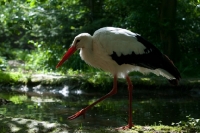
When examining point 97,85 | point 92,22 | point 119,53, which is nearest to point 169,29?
point 92,22

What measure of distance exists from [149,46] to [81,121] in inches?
71.8

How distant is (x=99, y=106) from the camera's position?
836 cm

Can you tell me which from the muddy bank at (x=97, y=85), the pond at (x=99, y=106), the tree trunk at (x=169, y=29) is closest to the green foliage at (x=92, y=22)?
the tree trunk at (x=169, y=29)

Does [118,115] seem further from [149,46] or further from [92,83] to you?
[92,83]

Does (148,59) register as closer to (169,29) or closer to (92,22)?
(169,29)

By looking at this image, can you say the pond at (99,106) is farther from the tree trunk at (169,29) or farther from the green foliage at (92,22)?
the tree trunk at (169,29)

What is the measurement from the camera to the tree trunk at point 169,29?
13477 mm

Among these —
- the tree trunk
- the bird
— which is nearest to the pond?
the bird

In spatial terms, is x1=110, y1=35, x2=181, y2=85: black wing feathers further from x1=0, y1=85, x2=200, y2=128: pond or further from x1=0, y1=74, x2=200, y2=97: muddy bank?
x1=0, y1=74, x2=200, y2=97: muddy bank

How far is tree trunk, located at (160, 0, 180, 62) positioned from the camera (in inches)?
531

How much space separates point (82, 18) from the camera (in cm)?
1559

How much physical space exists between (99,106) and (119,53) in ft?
10.2

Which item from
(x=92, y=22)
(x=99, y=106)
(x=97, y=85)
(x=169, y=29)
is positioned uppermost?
(x=92, y=22)

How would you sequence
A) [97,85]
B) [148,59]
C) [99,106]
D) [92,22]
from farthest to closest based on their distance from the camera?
[92,22], [97,85], [99,106], [148,59]
